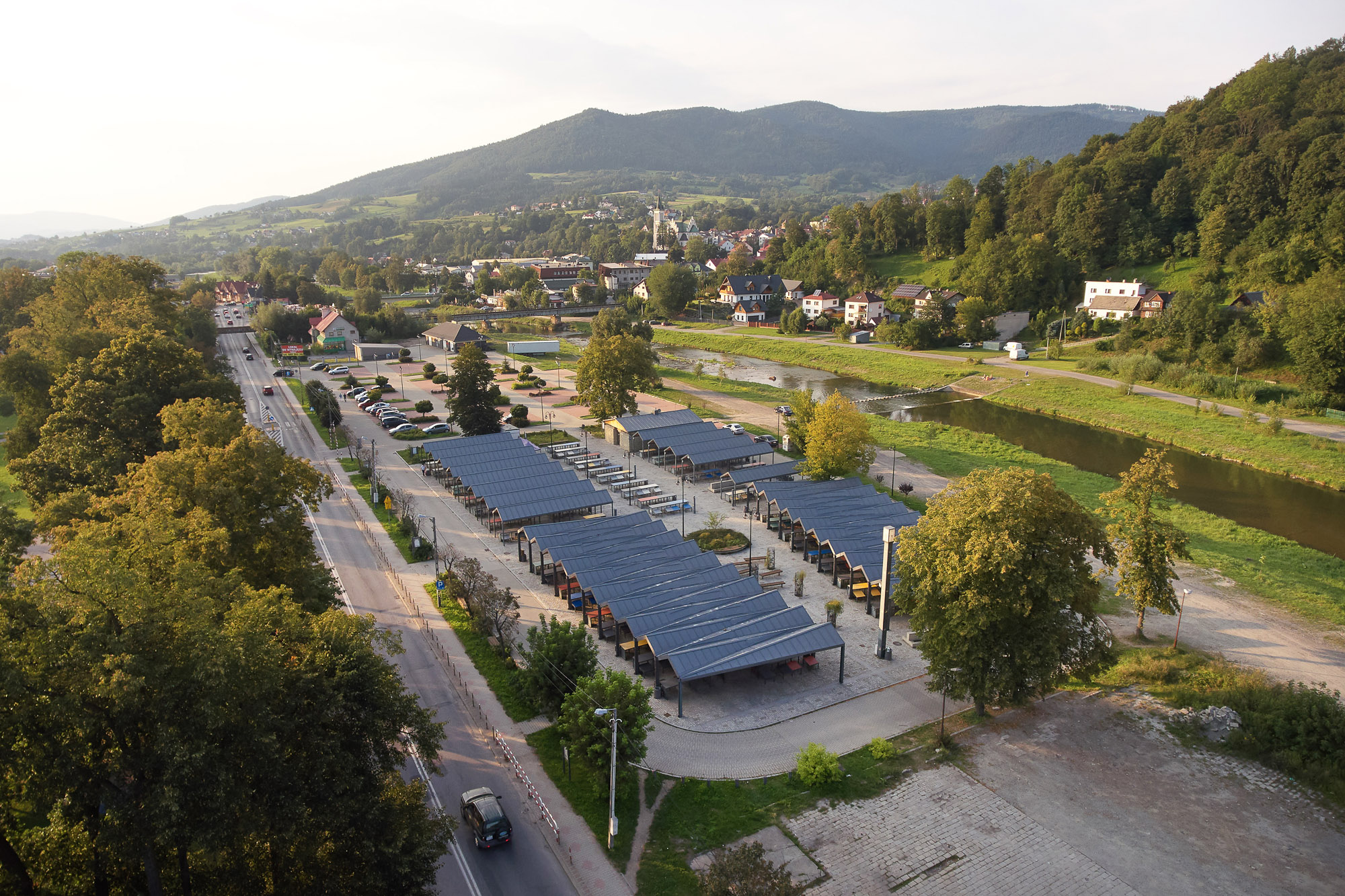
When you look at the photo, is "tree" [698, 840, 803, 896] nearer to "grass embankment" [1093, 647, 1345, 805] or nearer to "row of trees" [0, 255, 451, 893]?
"row of trees" [0, 255, 451, 893]

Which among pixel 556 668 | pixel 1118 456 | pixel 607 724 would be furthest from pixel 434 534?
pixel 1118 456

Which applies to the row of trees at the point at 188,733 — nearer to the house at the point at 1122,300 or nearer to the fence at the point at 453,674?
the fence at the point at 453,674

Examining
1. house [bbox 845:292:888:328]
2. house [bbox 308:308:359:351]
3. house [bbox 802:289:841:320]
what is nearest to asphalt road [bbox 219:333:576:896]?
house [bbox 308:308:359:351]

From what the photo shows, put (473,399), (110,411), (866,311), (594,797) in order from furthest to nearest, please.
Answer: (866,311), (473,399), (110,411), (594,797)

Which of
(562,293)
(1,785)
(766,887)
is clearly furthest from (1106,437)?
(562,293)

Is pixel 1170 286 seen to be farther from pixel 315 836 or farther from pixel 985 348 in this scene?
pixel 315 836

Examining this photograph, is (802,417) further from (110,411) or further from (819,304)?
(819,304)
